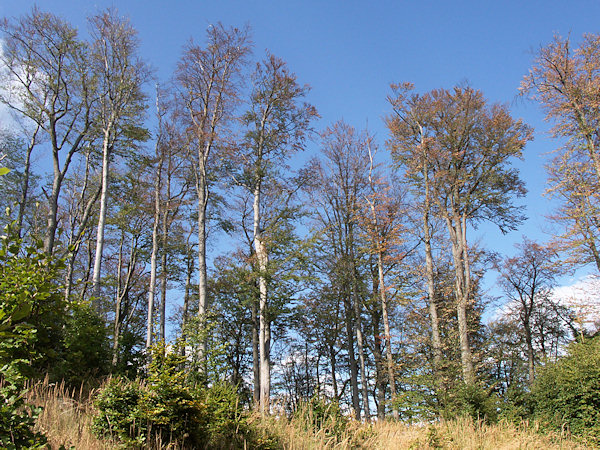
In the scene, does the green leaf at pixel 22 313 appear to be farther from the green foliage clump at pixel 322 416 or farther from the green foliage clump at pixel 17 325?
the green foliage clump at pixel 322 416

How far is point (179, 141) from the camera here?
600 inches

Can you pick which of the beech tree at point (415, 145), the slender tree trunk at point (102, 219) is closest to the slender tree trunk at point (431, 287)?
the beech tree at point (415, 145)

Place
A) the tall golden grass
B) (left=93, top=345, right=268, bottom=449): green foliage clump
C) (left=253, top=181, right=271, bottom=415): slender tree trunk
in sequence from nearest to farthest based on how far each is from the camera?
the tall golden grass < (left=93, top=345, right=268, bottom=449): green foliage clump < (left=253, top=181, right=271, bottom=415): slender tree trunk

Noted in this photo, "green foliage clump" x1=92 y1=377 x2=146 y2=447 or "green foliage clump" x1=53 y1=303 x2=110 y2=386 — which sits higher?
"green foliage clump" x1=53 y1=303 x2=110 y2=386

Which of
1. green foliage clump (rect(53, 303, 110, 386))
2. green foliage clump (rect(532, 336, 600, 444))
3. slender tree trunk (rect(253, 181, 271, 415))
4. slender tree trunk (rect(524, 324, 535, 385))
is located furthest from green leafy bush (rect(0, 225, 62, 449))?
slender tree trunk (rect(524, 324, 535, 385))

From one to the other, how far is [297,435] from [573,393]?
8405 mm

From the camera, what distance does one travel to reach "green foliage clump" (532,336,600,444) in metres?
8.96

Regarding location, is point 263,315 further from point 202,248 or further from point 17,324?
point 17,324

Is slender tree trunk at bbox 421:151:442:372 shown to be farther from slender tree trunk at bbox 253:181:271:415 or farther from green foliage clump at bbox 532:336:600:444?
slender tree trunk at bbox 253:181:271:415

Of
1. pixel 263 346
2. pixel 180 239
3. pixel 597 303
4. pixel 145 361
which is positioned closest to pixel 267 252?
pixel 263 346

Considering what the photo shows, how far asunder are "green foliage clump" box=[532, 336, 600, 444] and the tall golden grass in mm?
1530

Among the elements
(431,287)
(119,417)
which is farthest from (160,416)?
(431,287)

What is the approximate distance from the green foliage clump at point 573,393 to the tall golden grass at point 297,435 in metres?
1.53

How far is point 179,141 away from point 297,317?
335 inches
